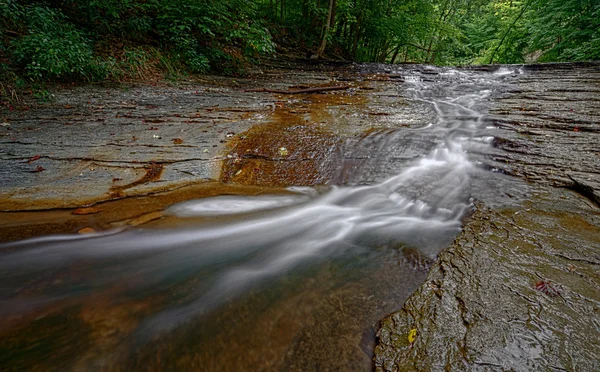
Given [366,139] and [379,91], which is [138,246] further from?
[379,91]

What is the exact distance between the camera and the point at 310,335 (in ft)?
5.40

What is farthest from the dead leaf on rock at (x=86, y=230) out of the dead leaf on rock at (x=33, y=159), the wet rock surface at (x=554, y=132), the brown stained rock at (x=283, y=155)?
the wet rock surface at (x=554, y=132)

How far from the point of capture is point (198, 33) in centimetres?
923

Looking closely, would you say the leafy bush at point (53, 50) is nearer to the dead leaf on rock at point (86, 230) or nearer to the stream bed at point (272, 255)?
the stream bed at point (272, 255)

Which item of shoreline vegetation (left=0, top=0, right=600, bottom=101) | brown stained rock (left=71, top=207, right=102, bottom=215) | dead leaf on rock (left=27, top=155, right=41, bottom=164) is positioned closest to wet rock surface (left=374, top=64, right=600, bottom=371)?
brown stained rock (left=71, top=207, right=102, bottom=215)

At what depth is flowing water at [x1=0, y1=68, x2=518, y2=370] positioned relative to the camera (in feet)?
5.06

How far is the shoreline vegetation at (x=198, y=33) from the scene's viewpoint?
5.74 meters

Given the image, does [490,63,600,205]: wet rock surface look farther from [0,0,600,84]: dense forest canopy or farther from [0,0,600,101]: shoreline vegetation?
[0,0,600,101]: shoreline vegetation

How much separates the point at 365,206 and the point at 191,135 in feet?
9.25

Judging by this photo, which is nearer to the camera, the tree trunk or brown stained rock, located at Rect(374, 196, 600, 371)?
brown stained rock, located at Rect(374, 196, 600, 371)

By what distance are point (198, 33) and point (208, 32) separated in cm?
177

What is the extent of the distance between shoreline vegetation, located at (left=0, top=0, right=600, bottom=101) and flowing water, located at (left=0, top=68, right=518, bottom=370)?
5282 mm

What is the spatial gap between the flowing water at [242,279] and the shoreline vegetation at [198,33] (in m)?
5.28

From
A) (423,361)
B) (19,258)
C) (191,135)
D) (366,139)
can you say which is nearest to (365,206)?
(366,139)
